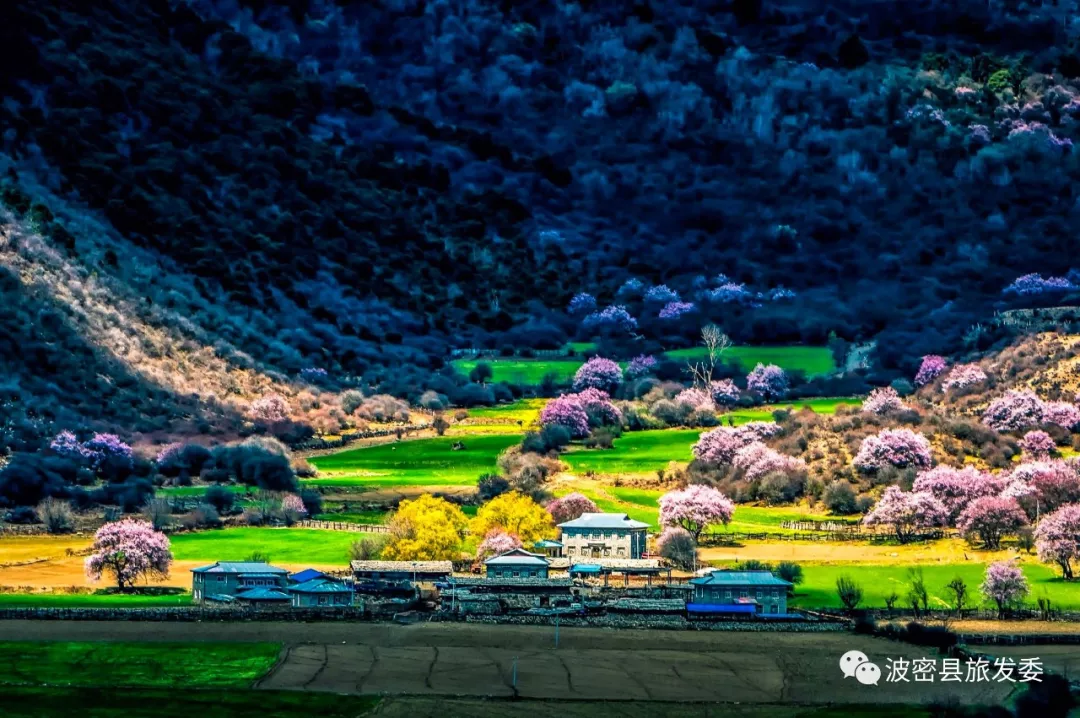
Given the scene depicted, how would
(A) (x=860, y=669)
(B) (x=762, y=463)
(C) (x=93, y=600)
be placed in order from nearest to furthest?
(A) (x=860, y=669) → (C) (x=93, y=600) → (B) (x=762, y=463)

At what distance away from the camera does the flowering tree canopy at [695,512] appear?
12162cm

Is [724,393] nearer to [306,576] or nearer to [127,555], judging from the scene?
[306,576]

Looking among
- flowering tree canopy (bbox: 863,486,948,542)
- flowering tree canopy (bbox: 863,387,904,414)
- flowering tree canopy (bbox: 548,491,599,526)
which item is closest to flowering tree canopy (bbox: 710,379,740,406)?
flowering tree canopy (bbox: 863,387,904,414)

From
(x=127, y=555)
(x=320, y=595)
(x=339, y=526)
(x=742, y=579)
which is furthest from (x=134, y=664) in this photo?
(x=339, y=526)

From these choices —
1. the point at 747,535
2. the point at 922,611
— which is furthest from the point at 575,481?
the point at 922,611

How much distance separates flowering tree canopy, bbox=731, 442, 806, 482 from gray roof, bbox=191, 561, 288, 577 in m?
39.7

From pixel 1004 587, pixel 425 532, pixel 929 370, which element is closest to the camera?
pixel 1004 587

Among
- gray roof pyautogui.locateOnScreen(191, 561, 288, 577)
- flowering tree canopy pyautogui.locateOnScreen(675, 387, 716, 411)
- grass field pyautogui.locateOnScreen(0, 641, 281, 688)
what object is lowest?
grass field pyautogui.locateOnScreen(0, 641, 281, 688)

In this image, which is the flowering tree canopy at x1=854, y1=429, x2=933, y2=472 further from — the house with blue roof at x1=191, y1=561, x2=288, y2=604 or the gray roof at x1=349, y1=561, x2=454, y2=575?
the house with blue roof at x1=191, y1=561, x2=288, y2=604

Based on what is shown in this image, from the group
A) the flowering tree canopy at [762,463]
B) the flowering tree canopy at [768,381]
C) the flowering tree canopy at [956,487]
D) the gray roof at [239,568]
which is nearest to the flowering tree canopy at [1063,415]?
the flowering tree canopy at [762,463]

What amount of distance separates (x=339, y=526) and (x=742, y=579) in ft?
95.9

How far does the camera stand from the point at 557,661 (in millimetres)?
87250

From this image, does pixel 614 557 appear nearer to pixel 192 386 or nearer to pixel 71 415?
pixel 71 415

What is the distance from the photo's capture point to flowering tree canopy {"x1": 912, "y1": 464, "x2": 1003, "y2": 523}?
123125mm
